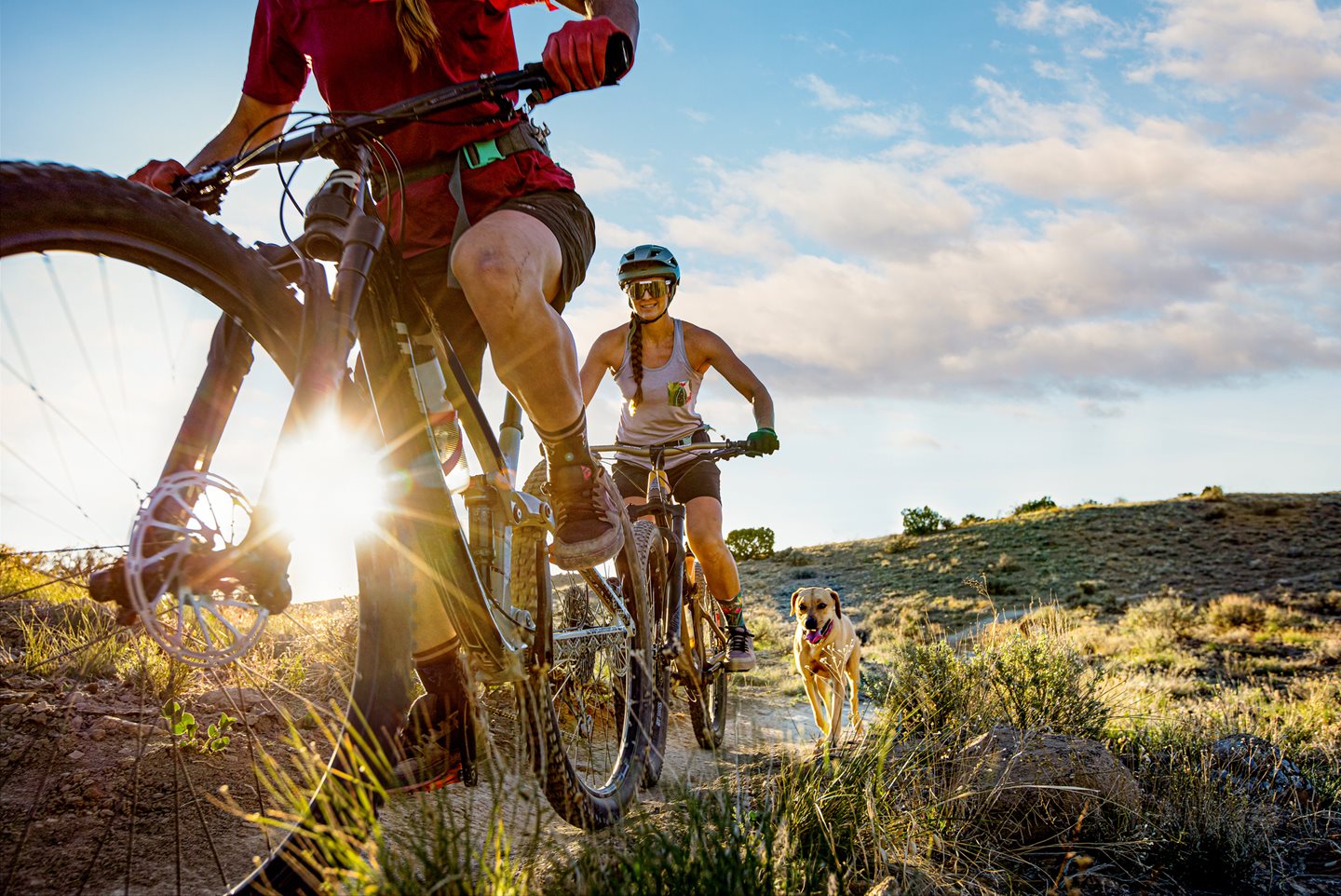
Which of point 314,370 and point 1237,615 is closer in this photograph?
point 314,370

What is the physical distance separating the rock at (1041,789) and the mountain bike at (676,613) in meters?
1.21

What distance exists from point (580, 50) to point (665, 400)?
393 cm

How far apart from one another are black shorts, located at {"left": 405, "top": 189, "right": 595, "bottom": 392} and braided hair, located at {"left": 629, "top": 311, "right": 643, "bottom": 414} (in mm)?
3273

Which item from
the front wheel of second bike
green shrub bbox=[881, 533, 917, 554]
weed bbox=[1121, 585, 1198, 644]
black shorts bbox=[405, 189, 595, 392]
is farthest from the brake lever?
green shrub bbox=[881, 533, 917, 554]

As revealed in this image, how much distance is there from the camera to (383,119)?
77.3 inches

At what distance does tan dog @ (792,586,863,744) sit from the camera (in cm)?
582

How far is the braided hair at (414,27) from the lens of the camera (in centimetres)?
217

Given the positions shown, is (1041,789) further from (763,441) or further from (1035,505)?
(1035,505)

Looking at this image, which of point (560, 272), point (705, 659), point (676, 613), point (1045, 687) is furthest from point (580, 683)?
point (560, 272)

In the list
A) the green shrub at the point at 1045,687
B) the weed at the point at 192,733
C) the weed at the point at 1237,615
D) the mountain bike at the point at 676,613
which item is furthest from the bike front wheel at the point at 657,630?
the weed at the point at 1237,615

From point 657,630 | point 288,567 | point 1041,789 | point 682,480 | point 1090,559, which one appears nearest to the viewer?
point 288,567

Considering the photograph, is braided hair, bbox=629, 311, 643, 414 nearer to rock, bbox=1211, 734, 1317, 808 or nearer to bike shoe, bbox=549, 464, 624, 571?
bike shoe, bbox=549, 464, 624, 571

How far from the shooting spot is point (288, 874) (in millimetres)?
1543

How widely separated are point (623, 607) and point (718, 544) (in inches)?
77.8
